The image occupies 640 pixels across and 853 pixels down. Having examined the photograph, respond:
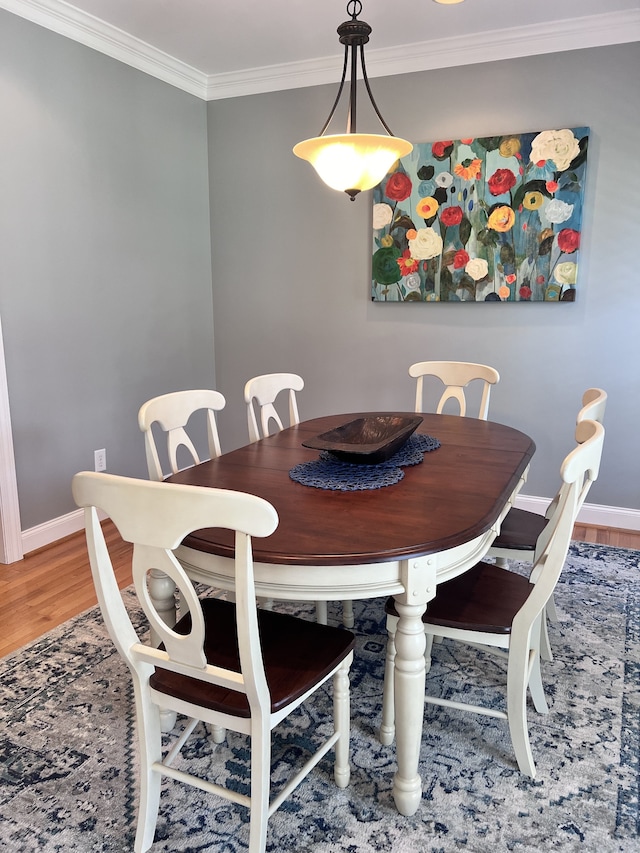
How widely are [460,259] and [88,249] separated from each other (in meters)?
1.99

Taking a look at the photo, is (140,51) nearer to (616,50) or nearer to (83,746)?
Result: (616,50)

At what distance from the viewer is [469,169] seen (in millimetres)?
3441

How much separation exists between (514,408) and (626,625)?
56.9 inches

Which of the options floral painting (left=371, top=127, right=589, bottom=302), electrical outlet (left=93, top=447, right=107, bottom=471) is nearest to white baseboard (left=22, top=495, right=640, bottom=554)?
electrical outlet (left=93, top=447, right=107, bottom=471)

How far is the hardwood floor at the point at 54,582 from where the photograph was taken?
99.1 inches

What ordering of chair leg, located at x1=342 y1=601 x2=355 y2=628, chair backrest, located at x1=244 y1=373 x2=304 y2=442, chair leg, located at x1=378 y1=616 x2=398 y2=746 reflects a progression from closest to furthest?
chair leg, located at x1=378 y1=616 x2=398 y2=746
chair leg, located at x1=342 y1=601 x2=355 y2=628
chair backrest, located at x1=244 y1=373 x2=304 y2=442

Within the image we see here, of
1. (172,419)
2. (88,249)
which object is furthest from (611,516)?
(88,249)

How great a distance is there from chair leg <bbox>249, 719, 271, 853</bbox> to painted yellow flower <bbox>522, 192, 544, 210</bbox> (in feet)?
9.68

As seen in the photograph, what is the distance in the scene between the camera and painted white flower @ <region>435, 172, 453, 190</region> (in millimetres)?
3488

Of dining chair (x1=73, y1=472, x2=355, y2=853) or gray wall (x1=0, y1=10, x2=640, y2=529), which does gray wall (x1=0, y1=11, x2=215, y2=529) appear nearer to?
gray wall (x1=0, y1=10, x2=640, y2=529)

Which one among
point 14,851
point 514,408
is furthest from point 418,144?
point 14,851

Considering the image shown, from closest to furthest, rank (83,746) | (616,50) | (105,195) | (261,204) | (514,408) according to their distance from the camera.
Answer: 1. (83,746)
2. (616,50)
3. (105,195)
4. (514,408)
5. (261,204)

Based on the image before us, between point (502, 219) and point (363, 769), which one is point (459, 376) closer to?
point (502, 219)

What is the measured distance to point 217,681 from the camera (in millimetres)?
1334
